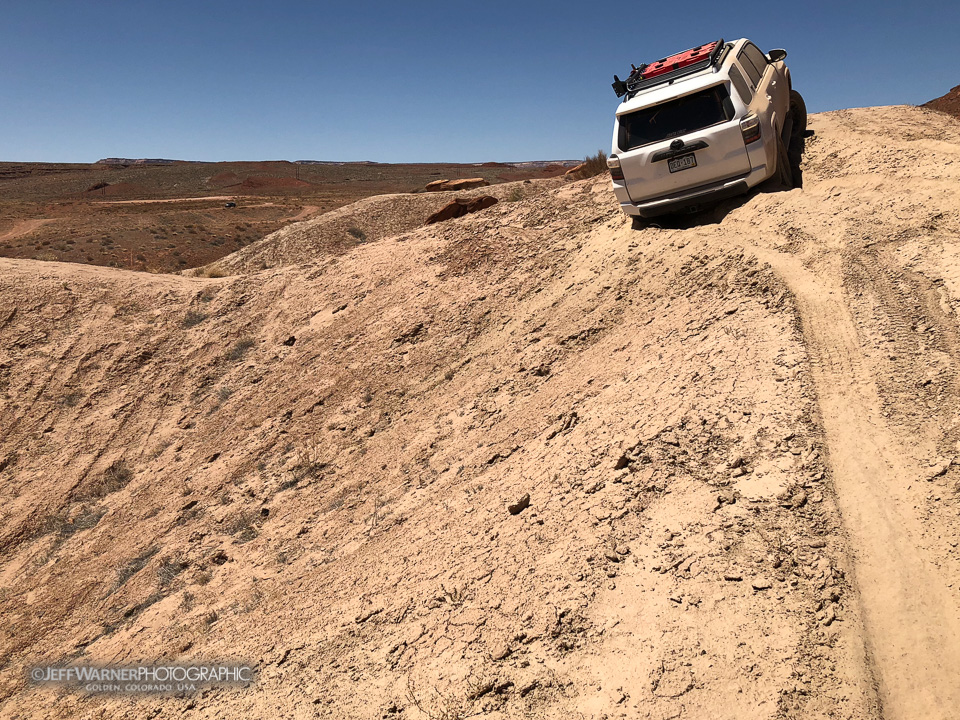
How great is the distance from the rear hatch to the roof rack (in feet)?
1.90

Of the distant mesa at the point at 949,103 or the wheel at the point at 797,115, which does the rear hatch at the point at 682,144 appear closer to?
the wheel at the point at 797,115

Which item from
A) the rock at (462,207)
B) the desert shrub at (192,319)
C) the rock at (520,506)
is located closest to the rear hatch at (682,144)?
the rock at (520,506)

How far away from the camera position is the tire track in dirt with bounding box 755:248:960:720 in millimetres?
3258

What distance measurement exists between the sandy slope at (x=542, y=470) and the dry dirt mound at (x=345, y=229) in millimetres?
8604

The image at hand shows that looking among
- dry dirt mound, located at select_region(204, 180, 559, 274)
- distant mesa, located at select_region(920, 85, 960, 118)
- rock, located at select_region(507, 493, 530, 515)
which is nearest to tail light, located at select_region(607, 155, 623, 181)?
rock, located at select_region(507, 493, 530, 515)

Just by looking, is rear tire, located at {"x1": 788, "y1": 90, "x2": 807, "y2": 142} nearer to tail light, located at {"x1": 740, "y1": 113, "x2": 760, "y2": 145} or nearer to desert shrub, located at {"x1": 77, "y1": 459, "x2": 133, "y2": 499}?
tail light, located at {"x1": 740, "y1": 113, "x2": 760, "y2": 145}

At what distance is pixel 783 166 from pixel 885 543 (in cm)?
592

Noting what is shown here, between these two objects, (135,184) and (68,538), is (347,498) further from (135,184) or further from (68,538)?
(135,184)

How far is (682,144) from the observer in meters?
7.68

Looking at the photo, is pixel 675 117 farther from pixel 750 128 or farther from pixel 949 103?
pixel 949 103

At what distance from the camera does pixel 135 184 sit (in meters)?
79.1

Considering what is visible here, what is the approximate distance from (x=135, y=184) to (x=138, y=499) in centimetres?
8277

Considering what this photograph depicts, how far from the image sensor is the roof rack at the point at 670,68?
812 cm

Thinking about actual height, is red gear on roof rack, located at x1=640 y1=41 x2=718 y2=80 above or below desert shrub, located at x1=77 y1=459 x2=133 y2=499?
above
